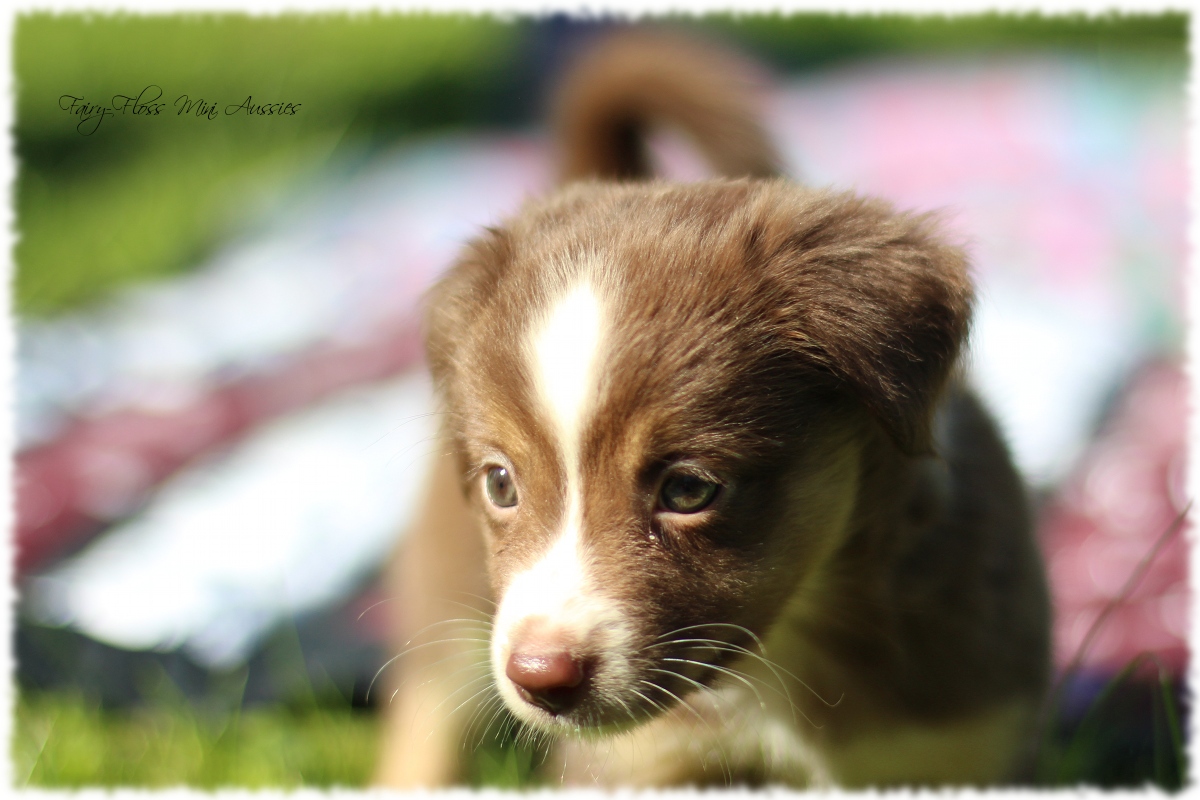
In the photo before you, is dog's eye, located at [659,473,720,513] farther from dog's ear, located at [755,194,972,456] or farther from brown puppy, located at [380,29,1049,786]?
dog's ear, located at [755,194,972,456]

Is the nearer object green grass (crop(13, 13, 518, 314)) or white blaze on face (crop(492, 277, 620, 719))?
white blaze on face (crop(492, 277, 620, 719))

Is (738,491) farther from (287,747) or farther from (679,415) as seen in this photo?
(287,747)

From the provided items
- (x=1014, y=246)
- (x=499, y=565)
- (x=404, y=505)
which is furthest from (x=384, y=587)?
(x=1014, y=246)

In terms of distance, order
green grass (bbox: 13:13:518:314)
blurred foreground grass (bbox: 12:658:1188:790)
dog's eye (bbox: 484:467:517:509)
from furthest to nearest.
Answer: green grass (bbox: 13:13:518:314), blurred foreground grass (bbox: 12:658:1188:790), dog's eye (bbox: 484:467:517:509)

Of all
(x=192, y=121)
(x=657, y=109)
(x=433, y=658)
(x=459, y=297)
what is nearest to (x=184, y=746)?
(x=433, y=658)

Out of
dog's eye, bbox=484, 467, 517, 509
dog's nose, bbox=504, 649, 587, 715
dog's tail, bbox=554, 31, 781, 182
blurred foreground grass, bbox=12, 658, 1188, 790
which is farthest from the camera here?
dog's tail, bbox=554, 31, 781, 182

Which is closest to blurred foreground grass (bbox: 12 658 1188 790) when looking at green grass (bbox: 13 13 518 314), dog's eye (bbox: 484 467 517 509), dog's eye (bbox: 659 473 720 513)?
dog's eye (bbox: 484 467 517 509)

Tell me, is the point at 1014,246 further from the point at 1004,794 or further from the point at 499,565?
the point at 499,565
